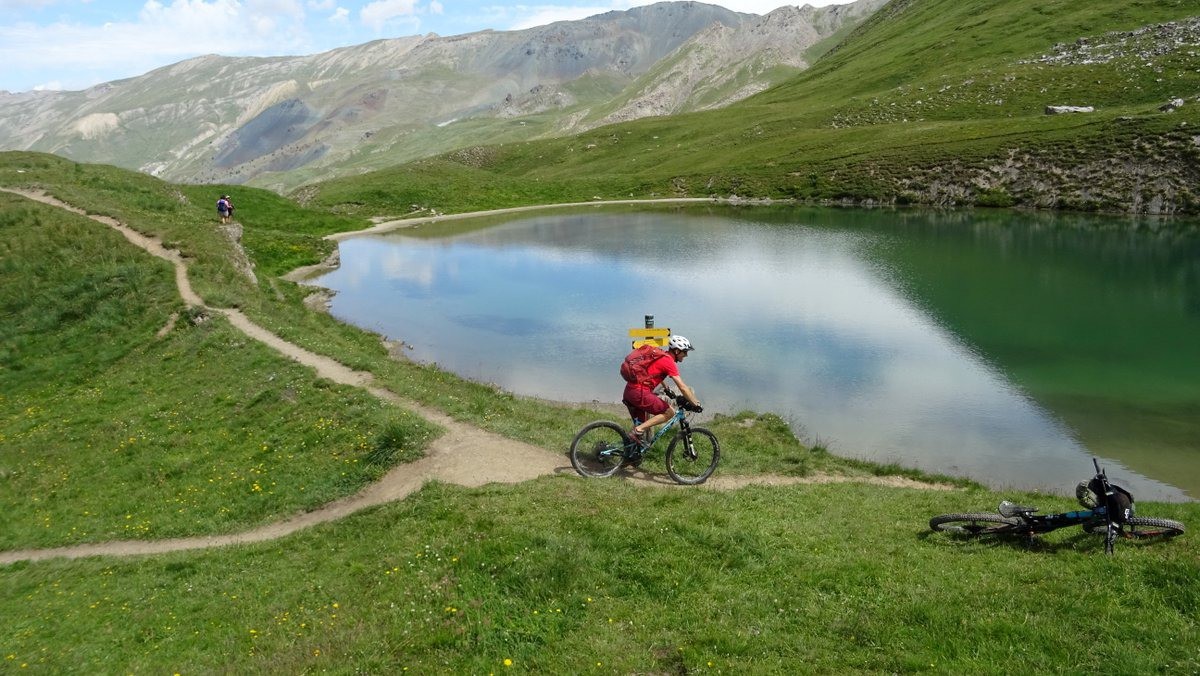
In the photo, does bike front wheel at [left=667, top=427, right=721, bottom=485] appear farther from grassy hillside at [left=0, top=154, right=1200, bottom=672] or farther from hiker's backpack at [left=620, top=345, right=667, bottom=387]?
hiker's backpack at [left=620, top=345, right=667, bottom=387]

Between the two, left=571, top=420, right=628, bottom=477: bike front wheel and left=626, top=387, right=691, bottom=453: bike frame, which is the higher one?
left=626, top=387, right=691, bottom=453: bike frame

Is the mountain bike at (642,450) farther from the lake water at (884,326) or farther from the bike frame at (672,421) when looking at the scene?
the lake water at (884,326)

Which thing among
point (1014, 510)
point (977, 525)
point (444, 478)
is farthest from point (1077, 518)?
point (444, 478)

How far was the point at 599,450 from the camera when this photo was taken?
1638 cm

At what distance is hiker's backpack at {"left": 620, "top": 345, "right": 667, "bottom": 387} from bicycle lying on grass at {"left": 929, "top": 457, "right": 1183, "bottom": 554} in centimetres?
699

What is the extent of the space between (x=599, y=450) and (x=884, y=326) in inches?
989

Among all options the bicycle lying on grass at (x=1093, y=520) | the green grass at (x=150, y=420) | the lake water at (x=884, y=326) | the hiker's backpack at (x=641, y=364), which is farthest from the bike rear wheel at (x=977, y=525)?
the green grass at (x=150, y=420)

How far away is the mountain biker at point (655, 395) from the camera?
15.3 metres

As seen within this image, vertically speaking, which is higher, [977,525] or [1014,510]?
[1014,510]

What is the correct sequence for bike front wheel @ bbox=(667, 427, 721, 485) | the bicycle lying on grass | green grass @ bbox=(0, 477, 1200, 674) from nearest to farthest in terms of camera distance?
1. green grass @ bbox=(0, 477, 1200, 674)
2. the bicycle lying on grass
3. bike front wheel @ bbox=(667, 427, 721, 485)

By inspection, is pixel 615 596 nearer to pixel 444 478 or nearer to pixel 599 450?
pixel 599 450

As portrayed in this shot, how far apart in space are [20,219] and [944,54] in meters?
174

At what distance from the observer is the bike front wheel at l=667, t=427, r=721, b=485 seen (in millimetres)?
16359

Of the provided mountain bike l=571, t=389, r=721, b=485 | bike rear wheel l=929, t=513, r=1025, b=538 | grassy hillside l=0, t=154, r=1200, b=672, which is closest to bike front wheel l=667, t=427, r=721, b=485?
mountain bike l=571, t=389, r=721, b=485
